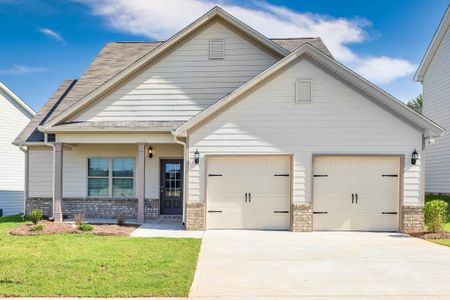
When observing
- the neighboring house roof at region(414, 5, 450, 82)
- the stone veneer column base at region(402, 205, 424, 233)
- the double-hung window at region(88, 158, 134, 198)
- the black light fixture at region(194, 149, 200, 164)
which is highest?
the neighboring house roof at region(414, 5, 450, 82)

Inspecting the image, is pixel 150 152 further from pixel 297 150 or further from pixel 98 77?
pixel 297 150

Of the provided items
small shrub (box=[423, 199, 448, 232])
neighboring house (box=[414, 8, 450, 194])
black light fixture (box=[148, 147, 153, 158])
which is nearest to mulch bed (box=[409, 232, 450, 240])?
small shrub (box=[423, 199, 448, 232])

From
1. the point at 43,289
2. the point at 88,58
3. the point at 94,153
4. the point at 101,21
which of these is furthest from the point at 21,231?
the point at 101,21

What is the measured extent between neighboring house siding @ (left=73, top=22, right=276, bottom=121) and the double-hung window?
1.80 meters

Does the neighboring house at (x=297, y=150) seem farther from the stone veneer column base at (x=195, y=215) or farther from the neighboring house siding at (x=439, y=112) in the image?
the neighboring house siding at (x=439, y=112)

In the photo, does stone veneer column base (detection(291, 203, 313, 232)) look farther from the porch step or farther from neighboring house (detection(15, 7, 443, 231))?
the porch step

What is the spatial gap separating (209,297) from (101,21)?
1553 centimetres

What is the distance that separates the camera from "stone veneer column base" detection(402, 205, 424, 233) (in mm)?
10336

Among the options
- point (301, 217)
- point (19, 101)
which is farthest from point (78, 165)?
point (19, 101)

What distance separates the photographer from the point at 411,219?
1036cm

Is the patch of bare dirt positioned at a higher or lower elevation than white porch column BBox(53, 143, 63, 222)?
lower

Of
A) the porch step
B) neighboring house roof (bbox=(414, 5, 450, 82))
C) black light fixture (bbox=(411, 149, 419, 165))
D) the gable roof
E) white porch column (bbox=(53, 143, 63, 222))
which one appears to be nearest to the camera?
the gable roof

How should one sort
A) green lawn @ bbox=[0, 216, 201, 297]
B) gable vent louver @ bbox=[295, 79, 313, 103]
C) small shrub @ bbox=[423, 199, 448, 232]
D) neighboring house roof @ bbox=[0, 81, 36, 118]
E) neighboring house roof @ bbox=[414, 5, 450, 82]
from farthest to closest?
neighboring house roof @ bbox=[0, 81, 36, 118]
neighboring house roof @ bbox=[414, 5, 450, 82]
gable vent louver @ bbox=[295, 79, 313, 103]
small shrub @ bbox=[423, 199, 448, 232]
green lawn @ bbox=[0, 216, 201, 297]

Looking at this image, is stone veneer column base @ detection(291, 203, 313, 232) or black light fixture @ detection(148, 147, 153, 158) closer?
stone veneer column base @ detection(291, 203, 313, 232)
